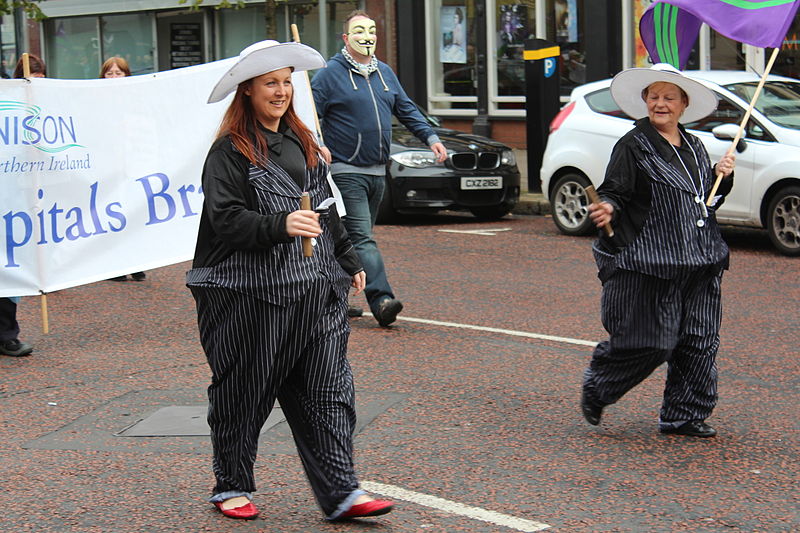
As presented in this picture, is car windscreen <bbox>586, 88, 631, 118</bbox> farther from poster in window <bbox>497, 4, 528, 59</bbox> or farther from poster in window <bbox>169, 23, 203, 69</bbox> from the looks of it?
poster in window <bbox>169, 23, 203, 69</bbox>

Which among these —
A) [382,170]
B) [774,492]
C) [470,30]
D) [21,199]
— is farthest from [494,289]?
[470,30]

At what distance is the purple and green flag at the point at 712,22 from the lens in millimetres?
6516

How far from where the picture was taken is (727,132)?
11500mm

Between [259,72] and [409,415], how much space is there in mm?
2297

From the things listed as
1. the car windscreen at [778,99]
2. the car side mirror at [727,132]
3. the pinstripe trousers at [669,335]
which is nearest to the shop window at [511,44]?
the car windscreen at [778,99]

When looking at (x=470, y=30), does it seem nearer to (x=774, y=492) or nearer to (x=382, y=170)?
(x=382, y=170)

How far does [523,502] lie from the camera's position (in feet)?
16.6

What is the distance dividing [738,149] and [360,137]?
15.6 feet

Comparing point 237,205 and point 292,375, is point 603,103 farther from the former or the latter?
point 237,205

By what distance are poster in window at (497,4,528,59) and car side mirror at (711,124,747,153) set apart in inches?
450

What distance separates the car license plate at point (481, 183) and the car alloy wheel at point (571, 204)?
109cm

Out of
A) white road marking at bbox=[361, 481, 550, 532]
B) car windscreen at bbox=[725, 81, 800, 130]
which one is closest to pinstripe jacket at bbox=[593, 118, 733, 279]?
white road marking at bbox=[361, 481, 550, 532]

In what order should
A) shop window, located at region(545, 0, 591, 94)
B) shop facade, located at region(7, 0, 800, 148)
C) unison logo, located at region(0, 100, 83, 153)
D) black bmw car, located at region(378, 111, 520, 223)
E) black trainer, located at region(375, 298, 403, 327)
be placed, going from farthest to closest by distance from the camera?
shop window, located at region(545, 0, 591, 94) → shop facade, located at region(7, 0, 800, 148) → black bmw car, located at region(378, 111, 520, 223) → black trainer, located at region(375, 298, 403, 327) → unison logo, located at region(0, 100, 83, 153)

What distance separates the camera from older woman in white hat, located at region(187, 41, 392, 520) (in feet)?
15.5
